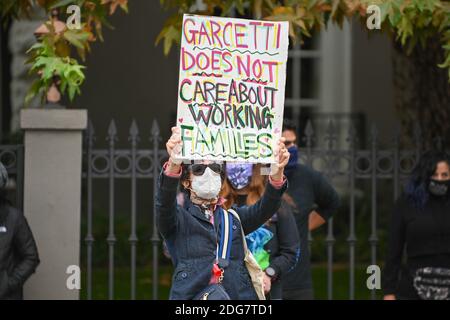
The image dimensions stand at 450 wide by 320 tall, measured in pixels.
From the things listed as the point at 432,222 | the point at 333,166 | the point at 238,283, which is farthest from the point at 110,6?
the point at 238,283

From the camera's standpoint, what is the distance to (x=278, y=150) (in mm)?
6223

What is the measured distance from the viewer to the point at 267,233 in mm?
7066

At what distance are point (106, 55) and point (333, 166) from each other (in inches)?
222

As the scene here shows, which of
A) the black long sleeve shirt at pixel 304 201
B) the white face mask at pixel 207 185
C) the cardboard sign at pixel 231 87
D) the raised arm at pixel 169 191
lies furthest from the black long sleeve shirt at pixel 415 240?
the raised arm at pixel 169 191

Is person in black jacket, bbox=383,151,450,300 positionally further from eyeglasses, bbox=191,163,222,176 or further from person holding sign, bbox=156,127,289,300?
eyeglasses, bbox=191,163,222,176

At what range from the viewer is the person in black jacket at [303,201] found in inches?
320

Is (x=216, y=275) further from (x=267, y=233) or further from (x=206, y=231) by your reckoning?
A: (x=267, y=233)

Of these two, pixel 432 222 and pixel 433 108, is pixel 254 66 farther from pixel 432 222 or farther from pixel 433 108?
pixel 433 108

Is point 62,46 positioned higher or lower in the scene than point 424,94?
higher

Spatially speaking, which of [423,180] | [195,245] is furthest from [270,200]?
[423,180]

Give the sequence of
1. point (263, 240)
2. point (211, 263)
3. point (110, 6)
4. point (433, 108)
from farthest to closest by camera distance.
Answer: point (433, 108)
point (110, 6)
point (263, 240)
point (211, 263)

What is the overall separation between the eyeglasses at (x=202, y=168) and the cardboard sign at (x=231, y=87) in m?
0.08

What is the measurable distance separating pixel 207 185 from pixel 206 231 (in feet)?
0.78

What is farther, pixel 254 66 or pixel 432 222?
pixel 432 222
